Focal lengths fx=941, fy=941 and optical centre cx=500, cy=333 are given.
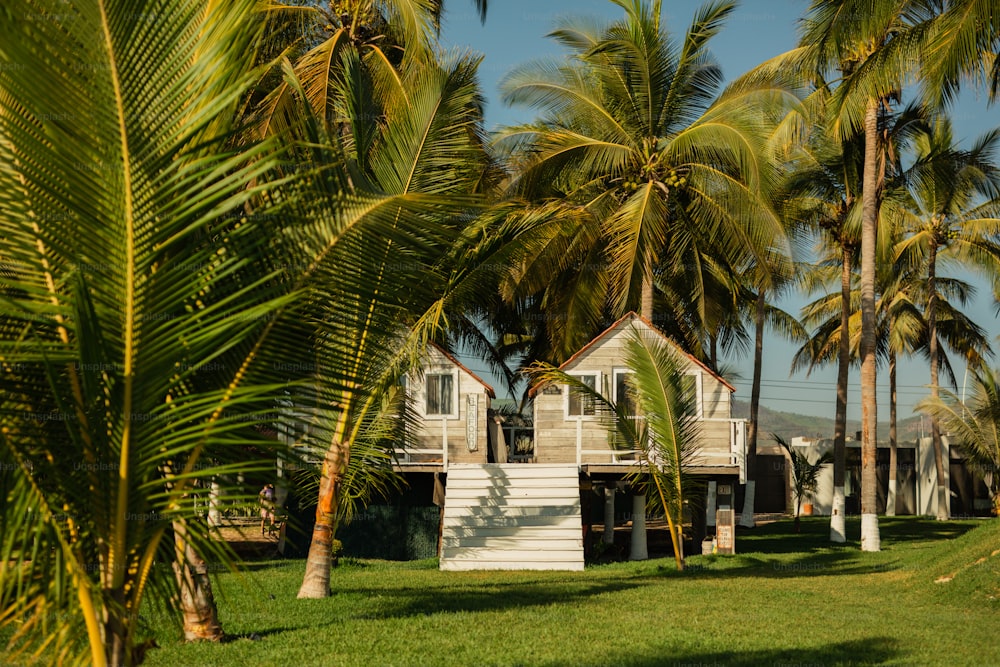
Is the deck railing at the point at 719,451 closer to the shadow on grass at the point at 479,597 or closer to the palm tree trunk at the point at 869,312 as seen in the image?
the palm tree trunk at the point at 869,312

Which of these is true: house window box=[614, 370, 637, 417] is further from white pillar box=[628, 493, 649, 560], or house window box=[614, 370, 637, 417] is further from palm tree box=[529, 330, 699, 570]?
palm tree box=[529, 330, 699, 570]

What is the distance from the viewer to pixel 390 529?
2202 cm

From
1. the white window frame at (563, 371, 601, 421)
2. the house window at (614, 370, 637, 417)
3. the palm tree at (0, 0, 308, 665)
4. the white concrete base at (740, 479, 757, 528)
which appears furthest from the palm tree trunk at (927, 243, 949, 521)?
the palm tree at (0, 0, 308, 665)

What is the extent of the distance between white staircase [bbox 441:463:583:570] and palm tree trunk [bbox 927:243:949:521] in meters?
18.3

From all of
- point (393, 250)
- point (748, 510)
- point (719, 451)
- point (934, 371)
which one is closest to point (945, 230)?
point (934, 371)

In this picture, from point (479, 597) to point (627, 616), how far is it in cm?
276

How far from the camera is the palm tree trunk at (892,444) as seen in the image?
1439 inches

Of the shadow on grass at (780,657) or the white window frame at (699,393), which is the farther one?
the white window frame at (699,393)

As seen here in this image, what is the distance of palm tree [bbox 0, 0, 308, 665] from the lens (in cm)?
394

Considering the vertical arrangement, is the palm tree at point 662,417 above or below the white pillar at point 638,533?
above

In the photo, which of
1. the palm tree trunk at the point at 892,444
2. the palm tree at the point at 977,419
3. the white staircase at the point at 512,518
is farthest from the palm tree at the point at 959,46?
the palm tree trunk at the point at 892,444

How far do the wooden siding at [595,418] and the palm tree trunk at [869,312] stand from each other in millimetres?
4440

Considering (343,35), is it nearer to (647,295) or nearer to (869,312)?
(647,295)

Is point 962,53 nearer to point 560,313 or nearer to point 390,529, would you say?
point 560,313
